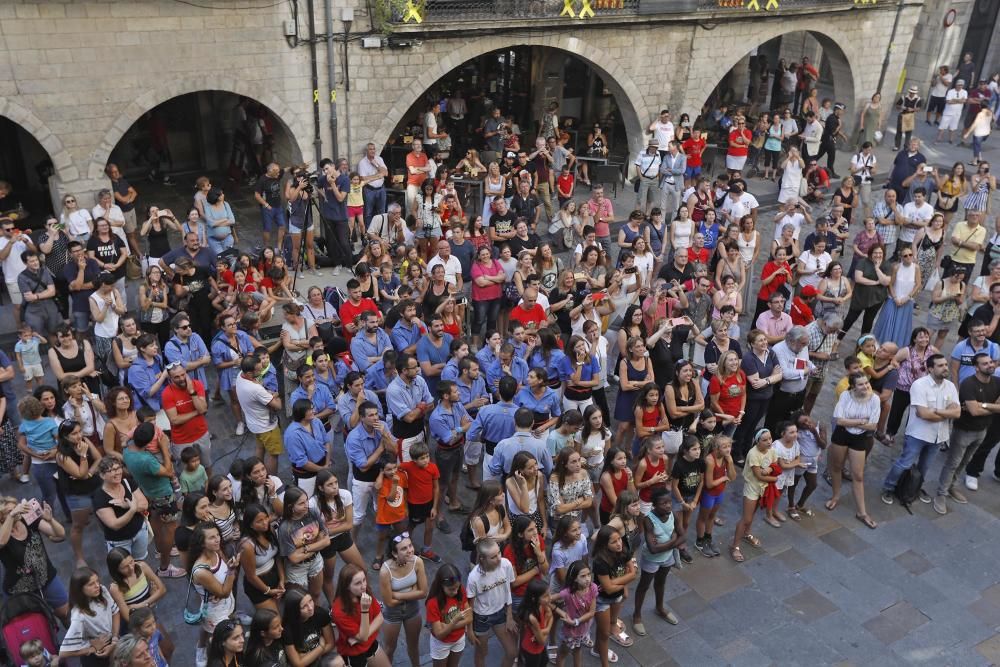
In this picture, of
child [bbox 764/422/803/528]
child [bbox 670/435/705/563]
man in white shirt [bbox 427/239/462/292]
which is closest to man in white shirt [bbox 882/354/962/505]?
child [bbox 764/422/803/528]

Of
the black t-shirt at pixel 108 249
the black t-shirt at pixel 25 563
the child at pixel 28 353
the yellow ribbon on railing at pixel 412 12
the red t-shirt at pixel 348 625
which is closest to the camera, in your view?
the red t-shirt at pixel 348 625

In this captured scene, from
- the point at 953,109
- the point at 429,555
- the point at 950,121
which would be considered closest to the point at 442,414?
the point at 429,555

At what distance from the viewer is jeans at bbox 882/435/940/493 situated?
9395 millimetres

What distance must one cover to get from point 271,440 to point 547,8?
10516mm

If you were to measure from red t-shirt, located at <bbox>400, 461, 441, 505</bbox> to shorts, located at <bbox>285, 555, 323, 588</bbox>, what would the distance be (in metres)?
1.07

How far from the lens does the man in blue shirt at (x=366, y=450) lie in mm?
7766

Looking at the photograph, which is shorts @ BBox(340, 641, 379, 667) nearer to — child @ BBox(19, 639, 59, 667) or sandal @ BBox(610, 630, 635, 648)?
child @ BBox(19, 639, 59, 667)

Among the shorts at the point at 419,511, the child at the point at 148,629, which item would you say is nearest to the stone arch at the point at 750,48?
the shorts at the point at 419,511

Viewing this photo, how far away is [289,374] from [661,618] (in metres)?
4.68

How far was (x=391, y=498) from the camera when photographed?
24.8 feet

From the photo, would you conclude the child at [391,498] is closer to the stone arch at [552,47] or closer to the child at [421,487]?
the child at [421,487]

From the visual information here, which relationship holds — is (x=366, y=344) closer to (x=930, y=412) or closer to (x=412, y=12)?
(x=930, y=412)

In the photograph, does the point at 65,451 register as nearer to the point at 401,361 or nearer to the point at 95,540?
the point at 95,540

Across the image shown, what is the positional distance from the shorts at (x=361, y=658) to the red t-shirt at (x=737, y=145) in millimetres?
13640
